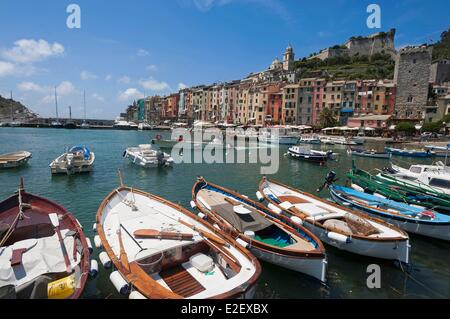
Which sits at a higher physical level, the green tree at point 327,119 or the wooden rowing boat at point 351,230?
the green tree at point 327,119

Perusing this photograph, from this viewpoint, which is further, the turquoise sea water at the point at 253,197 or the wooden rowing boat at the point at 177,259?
the turquoise sea water at the point at 253,197

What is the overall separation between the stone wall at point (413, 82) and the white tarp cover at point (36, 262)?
280 ft

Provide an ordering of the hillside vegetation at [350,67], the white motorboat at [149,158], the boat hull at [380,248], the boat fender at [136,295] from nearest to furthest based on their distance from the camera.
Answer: the boat fender at [136,295]
the boat hull at [380,248]
the white motorboat at [149,158]
the hillside vegetation at [350,67]

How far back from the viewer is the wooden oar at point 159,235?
9.15 metres

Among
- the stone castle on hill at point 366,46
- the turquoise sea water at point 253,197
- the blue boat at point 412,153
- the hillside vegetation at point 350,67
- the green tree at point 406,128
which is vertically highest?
the stone castle on hill at point 366,46

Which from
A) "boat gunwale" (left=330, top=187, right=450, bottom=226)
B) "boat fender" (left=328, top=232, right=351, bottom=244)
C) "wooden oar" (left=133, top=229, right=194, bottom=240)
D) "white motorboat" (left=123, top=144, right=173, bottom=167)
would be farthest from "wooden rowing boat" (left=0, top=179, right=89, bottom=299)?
"white motorboat" (left=123, top=144, right=173, bottom=167)

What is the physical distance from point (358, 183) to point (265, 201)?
35.3 feet

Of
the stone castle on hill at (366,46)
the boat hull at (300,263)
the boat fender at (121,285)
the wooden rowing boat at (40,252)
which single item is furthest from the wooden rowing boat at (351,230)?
the stone castle on hill at (366,46)

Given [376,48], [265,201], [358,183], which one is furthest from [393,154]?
[376,48]

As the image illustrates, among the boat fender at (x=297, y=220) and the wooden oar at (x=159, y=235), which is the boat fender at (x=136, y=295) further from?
the boat fender at (x=297, y=220)

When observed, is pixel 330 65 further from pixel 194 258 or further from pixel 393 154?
pixel 194 258

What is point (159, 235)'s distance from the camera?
9.35m
